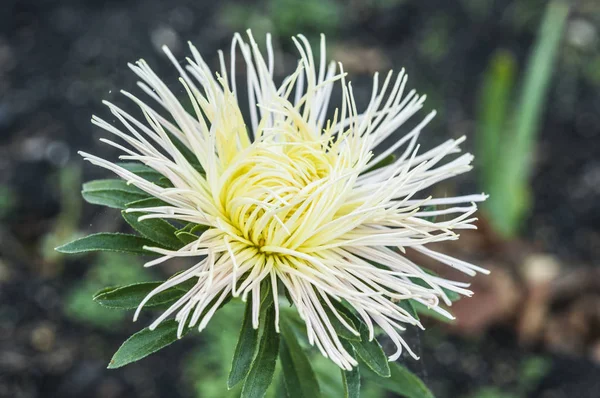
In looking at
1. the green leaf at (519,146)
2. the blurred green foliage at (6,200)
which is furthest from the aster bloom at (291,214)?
the blurred green foliage at (6,200)

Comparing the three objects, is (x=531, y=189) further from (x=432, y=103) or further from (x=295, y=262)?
(x=295, y=262)

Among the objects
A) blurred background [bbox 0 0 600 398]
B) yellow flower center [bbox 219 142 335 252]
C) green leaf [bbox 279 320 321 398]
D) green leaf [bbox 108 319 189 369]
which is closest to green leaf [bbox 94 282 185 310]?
green leaf [bbox 108 319 189 369]

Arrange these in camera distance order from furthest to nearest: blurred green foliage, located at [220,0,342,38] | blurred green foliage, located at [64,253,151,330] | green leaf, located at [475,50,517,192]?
blurred green foliage, located at [220,0,342,38] → green leaf, located at [475,50,517,192] → blurred green foliage, located at [64,253,151,330]

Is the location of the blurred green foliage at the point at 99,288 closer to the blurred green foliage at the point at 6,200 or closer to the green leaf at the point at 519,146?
the blurred green foliage at the point at 6,200

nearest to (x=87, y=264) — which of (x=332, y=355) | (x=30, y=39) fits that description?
(x=30, y=39)

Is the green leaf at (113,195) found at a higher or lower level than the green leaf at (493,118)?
lower

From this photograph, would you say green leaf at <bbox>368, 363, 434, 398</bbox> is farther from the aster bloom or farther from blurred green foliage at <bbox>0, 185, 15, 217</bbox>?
blurred green foliage at <bbox>0, 185, 15, 217</bbox>

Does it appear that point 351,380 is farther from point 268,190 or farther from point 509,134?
→ point 509,134
